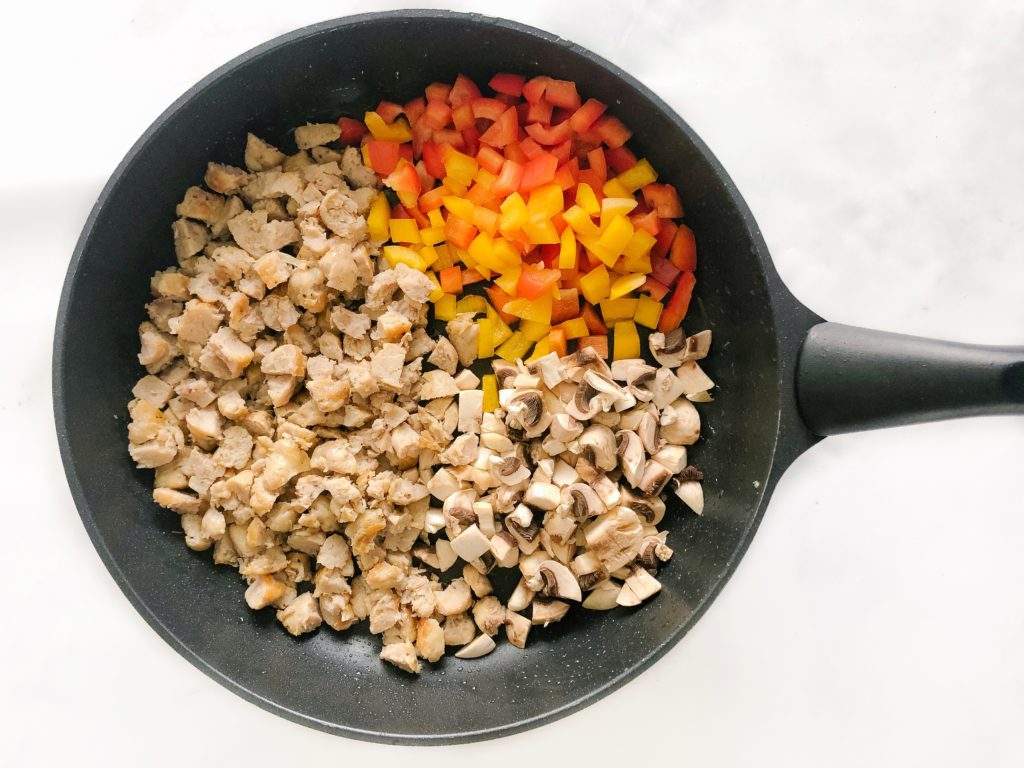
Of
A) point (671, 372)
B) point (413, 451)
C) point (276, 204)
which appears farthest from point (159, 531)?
point (671, 372)

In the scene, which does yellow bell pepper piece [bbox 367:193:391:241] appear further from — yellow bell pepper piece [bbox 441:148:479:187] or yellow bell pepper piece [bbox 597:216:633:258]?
yellow bell pepper piece [bbox 597:216:633:258]

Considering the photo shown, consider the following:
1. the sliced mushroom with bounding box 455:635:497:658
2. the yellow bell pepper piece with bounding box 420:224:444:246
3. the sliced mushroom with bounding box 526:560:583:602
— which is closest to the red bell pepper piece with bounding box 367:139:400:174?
the yellow bell pepper piece with bounding box 420:224:444:246

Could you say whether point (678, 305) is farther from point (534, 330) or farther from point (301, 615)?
point (301, 615)

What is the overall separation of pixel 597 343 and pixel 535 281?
18cm

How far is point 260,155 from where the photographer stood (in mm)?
1435

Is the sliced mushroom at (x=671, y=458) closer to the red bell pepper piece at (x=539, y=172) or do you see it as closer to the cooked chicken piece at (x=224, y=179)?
the red bell pepper piece at (x=539, y=172)

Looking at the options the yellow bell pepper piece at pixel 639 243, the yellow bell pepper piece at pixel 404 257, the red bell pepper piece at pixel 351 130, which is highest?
the red bell pepper piece at pixel 351 130

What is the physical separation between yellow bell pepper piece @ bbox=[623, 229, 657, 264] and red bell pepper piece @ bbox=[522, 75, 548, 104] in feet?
1.00

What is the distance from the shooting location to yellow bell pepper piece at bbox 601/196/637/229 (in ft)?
4.48

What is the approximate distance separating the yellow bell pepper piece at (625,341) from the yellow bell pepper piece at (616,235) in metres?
0.16

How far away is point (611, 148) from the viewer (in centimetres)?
142

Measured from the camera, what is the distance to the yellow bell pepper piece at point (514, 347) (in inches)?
57.9

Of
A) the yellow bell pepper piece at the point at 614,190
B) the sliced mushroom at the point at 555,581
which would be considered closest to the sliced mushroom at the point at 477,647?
the sliced mushroom at the point at 555,581

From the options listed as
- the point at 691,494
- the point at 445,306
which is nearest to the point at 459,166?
the point at 445,306
